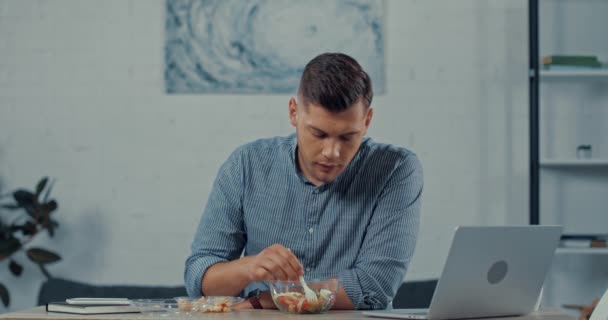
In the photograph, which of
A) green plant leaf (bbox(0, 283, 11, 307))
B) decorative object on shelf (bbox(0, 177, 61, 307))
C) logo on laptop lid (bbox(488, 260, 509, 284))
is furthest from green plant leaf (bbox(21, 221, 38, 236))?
logo on laptop lid (bbox(488, 260, 509, 284))

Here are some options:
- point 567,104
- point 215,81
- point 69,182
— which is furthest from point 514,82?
point 69,182

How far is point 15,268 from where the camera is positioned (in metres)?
3.96

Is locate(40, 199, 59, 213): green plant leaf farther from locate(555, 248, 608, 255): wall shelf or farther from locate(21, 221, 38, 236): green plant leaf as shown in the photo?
locate(555, 248, 608, 255): wall shelf

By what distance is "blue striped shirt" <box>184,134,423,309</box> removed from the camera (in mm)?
2320

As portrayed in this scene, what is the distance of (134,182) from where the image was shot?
4.16 meters

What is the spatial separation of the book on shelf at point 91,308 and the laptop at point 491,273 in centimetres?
47

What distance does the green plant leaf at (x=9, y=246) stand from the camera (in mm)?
3904

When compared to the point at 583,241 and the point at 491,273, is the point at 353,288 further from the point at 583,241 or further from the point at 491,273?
the point at 583,241

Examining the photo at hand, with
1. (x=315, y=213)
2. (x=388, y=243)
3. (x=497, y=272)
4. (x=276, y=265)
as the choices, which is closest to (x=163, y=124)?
(x=315, y=213)

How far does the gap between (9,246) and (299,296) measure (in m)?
2.41

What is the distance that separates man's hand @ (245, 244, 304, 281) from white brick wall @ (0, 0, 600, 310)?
2.14m

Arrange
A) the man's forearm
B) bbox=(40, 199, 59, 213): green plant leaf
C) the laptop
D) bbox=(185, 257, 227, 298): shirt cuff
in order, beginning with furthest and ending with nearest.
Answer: bbox=(40, 199, 59, 213): green plant leaf
bbox=(185, 257, 227, 298): shirt cuff
the man's forearm
the laptop

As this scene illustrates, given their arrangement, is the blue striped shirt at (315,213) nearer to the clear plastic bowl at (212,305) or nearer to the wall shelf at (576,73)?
the clear plastic bowl at (212,305)

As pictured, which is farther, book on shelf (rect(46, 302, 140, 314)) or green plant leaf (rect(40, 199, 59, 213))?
green plant leaf (rect(40, 199, 59, 213))
